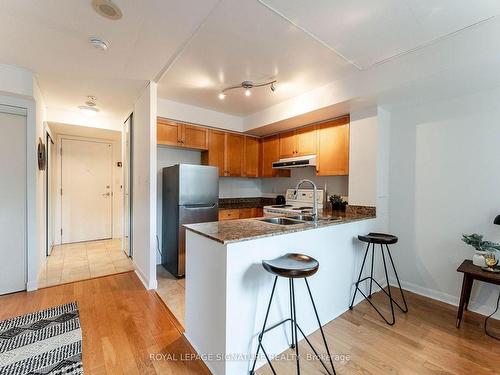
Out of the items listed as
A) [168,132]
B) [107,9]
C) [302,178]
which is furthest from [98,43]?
[302,178]

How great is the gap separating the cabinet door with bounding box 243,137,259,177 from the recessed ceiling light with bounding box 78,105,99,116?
252 centimetres

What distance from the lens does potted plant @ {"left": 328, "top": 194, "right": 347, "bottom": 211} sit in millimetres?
3275

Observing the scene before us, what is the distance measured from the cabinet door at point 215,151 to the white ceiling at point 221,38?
103 cm

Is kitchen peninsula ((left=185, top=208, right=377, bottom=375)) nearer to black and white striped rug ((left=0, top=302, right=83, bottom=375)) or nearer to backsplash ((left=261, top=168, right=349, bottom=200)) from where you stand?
black and white striped rug ((left=0, top=302, right=83, bottom=375))

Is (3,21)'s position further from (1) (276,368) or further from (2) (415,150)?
(2) (415,150)

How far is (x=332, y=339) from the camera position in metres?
1.94

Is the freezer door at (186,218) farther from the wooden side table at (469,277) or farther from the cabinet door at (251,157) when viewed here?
the wooden side table at (469,277)

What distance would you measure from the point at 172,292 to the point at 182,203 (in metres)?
1.08

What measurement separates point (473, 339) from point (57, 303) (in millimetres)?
3945

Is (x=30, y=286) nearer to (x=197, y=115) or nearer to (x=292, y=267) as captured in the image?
(x=197, y=115)

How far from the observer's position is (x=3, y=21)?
176 cm

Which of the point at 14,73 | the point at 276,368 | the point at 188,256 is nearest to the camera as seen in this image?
the point at 276,368

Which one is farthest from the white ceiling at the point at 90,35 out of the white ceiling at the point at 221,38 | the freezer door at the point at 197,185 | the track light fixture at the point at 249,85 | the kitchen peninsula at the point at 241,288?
the kitchen peninsula at the point at 241,288

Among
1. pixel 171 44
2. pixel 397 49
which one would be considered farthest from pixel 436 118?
pixel 171 44
